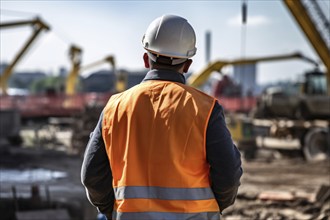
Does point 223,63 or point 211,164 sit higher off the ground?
point 211,164

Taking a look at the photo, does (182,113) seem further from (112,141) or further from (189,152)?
(112,141)

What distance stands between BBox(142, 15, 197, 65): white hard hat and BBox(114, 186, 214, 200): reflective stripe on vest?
582 millimetres

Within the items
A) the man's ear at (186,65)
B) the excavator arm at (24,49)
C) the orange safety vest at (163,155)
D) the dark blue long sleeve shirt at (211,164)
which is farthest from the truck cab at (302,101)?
the excavator arm at (24,49)

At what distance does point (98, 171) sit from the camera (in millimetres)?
2416

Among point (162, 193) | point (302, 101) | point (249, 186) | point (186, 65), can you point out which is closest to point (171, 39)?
point (186, 65)

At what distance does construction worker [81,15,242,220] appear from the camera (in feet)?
7.19

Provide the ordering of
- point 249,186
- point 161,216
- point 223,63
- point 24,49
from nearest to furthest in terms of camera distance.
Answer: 1. point 161,216
2. point 249,186
3. point 223,63
4. point 24,49

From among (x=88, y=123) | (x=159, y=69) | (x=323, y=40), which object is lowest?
(x=88, y=123)

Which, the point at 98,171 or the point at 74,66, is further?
the point at 74,66

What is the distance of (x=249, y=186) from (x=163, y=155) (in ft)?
26.7

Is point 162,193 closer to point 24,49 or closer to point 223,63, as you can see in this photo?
point 223,63

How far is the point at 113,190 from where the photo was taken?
2453 mm

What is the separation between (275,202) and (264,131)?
874 centimetres

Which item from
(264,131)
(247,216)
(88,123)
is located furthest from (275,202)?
(264,131)
